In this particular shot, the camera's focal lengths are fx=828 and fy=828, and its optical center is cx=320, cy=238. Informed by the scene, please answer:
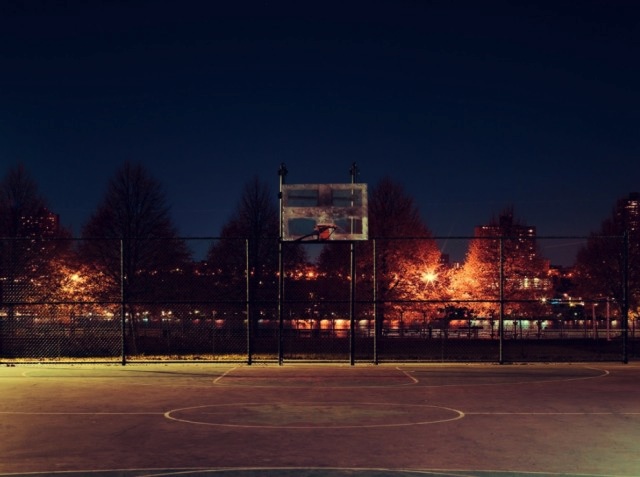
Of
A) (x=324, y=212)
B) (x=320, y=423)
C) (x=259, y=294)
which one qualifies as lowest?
(x=320, y=423)

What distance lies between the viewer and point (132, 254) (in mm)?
31312

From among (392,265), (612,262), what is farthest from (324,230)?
(612,262)

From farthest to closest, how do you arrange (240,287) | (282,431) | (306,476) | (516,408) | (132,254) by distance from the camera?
(240,287), (132,254), (516,408), (282,431), (306,476)

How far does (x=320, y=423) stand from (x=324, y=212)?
1057cm

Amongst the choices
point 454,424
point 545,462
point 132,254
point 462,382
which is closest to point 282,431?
point 454,424

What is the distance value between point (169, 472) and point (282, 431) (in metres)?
2.84

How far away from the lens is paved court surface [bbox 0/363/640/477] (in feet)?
31.4

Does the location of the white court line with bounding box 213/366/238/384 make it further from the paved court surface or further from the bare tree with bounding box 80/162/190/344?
the bare tree with bounding box 80/162/190/344

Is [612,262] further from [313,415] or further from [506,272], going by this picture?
[313,415]

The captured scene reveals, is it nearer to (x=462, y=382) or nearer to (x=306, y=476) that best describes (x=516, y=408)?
(x=462, y=382)

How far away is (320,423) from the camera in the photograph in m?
12.5

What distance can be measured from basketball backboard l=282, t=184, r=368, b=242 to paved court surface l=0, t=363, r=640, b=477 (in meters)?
4.03

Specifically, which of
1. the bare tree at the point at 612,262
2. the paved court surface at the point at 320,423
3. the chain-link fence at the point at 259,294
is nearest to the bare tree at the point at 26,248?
the chain-link fence at the point at 259,294

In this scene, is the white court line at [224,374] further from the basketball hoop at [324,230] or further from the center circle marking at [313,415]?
the basketball hoop at [324,230]
